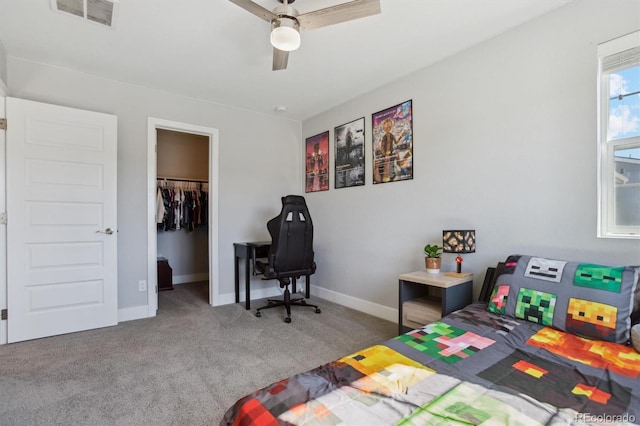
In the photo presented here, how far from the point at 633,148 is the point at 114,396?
348 cm

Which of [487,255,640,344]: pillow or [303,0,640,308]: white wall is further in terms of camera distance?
[303,0,640,308]: white wall

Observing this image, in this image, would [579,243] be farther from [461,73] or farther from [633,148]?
[461,73]

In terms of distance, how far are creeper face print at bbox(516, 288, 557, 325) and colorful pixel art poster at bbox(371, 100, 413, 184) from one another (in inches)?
61.3

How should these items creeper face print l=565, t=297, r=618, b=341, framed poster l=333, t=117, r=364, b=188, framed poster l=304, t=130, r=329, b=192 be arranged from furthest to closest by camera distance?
framed poster l=304, t=130, r=329, b=192
framed poster l=333, t=117, r=364, b=188
creeper face print l=565, t=297, r=618, b=341

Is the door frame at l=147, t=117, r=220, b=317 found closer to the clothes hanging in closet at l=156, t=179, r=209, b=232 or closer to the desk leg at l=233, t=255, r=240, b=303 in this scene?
the desk leg at l=233, t=255, r=240, b=303

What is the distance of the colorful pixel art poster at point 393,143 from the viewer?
3.07 m

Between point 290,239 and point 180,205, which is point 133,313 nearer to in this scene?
point 290,239

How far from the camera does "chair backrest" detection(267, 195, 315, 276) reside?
3.28 meters

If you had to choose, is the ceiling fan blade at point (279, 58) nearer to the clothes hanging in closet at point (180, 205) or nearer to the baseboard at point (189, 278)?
the clothes hanging in closet at point (180, 205)

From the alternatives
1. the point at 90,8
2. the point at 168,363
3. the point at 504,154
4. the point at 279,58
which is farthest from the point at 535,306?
the point at 90,8

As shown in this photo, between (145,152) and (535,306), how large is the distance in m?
3.78

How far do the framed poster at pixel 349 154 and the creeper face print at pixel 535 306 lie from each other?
212 cm

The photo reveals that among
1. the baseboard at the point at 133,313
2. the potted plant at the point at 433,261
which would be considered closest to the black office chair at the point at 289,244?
the baseboard at the point at 133,313

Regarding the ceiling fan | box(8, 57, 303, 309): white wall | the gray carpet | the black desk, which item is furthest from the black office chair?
the ceiling fan
